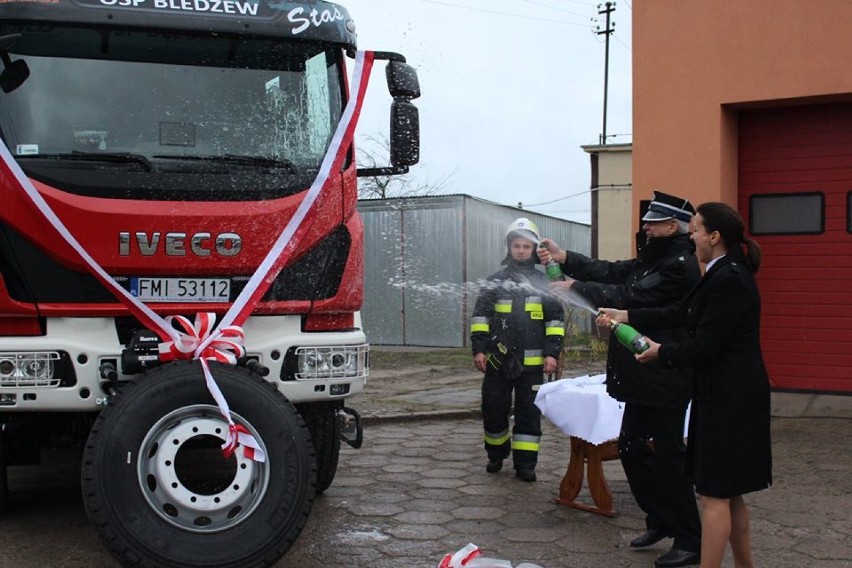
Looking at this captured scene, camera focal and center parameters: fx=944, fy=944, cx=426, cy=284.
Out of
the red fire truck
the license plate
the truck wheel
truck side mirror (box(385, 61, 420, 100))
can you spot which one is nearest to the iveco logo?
the red fire truck

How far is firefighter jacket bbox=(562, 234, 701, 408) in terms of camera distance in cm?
509

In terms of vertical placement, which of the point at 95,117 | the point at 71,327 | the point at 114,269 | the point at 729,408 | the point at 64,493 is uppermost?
the point at 95,117

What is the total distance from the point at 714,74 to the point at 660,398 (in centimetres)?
589

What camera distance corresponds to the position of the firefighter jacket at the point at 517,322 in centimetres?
696

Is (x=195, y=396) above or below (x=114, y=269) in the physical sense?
below

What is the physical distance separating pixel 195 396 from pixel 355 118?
6.45 feet

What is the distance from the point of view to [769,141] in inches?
406

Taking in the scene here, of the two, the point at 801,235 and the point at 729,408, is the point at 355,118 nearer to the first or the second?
the point at 729,408

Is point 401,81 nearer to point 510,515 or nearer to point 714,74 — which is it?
point 510,515

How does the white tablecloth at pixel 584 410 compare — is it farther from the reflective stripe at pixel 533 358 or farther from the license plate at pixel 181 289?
the license plate at pixel 181 289

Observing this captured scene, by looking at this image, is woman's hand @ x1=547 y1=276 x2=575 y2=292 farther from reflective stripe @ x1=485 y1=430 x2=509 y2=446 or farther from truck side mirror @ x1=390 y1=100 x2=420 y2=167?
reflective stripe @ x1=485 y1=430 x2=509 y2=446

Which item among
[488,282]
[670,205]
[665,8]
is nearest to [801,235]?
[665,8]

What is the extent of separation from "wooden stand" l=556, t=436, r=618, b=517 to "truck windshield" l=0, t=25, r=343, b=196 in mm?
2496

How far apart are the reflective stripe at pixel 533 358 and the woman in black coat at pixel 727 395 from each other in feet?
8.42
